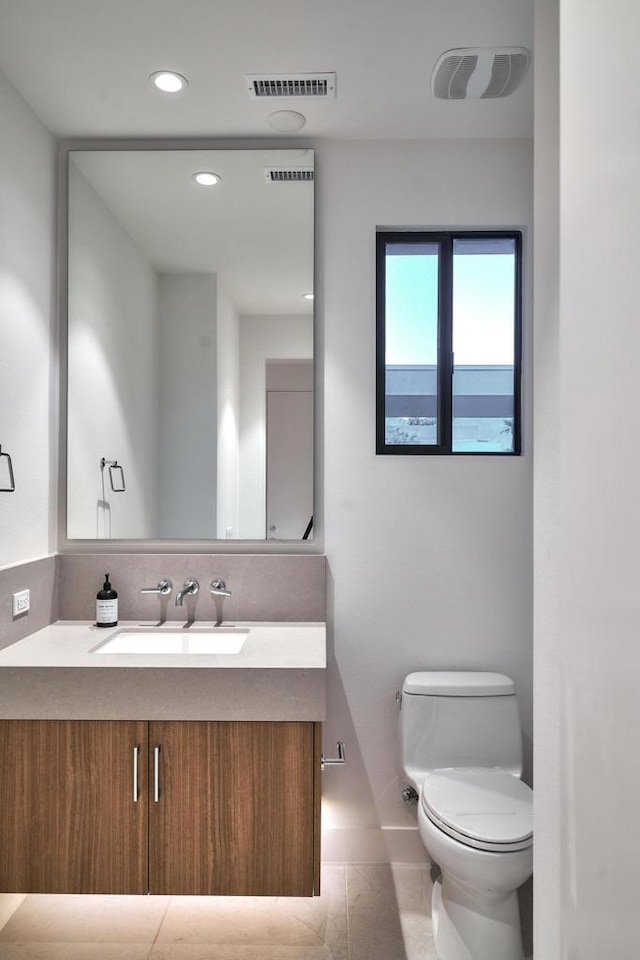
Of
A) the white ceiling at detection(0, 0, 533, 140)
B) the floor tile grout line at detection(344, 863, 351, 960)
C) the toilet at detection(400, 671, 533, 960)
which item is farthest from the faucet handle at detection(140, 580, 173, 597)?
the white ceiling at detection(0, 0, 533, 140)

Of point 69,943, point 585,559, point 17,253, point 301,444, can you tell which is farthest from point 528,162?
point 69,943

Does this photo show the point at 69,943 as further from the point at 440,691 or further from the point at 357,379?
the point at 357,379

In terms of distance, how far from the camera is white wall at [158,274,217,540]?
7.57ft

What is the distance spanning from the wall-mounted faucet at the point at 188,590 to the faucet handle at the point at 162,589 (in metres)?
0.04

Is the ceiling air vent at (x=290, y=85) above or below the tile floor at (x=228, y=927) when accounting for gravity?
above

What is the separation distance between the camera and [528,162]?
228cm

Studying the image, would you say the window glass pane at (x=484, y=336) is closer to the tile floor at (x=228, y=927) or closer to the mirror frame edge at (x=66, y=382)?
the mirror frame edge at (x=66, y=382)

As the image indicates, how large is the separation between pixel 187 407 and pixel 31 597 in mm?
820

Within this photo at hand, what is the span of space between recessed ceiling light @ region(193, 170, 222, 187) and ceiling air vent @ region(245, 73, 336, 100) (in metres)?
0.34

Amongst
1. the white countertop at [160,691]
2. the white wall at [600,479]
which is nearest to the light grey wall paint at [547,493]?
the white wall at [600,479]

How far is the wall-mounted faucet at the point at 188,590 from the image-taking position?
2.21 metres

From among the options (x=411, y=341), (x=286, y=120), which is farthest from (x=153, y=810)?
(x=286, y=120)

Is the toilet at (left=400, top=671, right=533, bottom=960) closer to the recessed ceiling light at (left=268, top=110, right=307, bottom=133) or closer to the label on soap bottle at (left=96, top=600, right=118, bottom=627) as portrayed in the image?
the label on soap bottle at (left=96, top=600, right=118, bottom=627)

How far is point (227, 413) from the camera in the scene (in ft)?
7.63
